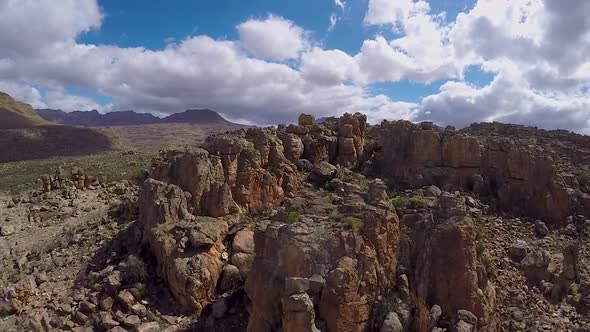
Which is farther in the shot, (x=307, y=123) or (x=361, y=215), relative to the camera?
(x=307, y=123)

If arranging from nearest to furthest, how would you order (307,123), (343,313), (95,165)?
(343,313)
(307,123)
(95,165)

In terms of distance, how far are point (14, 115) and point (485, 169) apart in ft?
338

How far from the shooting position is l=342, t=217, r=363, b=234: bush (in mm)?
12556

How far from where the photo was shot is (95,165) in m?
40.2

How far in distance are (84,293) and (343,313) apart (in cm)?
964

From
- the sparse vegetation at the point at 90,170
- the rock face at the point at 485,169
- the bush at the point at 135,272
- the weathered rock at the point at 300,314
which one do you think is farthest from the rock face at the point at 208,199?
the sparse vegetation at the point at 90,170

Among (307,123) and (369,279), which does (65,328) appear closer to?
(369,279)

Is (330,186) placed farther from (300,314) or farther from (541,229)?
(300,314)

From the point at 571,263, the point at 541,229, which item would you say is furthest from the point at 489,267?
the point at 541,229

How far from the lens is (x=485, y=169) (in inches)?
886

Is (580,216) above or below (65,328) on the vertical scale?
→ above

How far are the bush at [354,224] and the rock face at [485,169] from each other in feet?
32.6

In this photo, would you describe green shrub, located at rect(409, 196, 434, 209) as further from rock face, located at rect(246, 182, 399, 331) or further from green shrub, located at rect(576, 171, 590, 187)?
green shrub, located at rect(576, 171, 590, 187)

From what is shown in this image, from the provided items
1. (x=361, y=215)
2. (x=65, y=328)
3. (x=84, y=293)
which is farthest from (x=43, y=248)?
(x=361, y=215)
